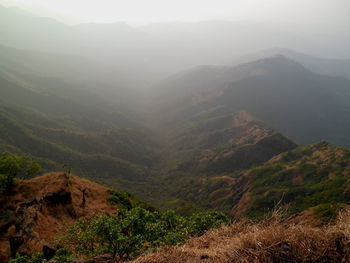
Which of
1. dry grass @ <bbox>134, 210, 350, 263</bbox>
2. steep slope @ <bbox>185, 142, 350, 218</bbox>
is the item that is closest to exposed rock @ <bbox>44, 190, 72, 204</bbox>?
dry grass @ <bbox>134, 210, 350, 263</bbox>

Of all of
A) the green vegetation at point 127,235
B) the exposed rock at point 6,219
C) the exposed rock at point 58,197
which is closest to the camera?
the green vegetation at point 127,235

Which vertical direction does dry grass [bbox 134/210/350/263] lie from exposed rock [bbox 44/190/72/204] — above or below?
above

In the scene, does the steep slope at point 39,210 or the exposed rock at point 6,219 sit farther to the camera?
the exposed rock at point 6,219

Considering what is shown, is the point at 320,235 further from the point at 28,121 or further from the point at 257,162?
the point at 28,121

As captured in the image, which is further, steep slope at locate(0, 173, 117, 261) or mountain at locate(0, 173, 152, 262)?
steep slope at locate(0, 173, 117, 261)

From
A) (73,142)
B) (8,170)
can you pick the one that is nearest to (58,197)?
(8,170)

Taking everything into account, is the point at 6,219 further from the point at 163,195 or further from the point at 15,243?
the point at 163,195

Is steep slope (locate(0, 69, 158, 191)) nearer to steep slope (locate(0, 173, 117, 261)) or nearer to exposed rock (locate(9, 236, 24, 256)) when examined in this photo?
steep slope (locate(0, 173, 117, 261))

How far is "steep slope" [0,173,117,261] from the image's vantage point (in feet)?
56.1

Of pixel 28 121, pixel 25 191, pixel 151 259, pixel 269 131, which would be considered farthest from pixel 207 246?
pixel 28 121

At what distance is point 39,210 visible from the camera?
22.1 metres

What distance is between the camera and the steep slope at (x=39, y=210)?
56.1 feet

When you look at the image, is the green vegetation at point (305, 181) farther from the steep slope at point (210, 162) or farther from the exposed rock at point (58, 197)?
the exposed rock at point (58, 197)

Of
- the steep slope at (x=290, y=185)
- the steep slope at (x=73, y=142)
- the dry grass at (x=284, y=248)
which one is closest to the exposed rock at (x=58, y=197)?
the dry grass at (x=284, y=248)
